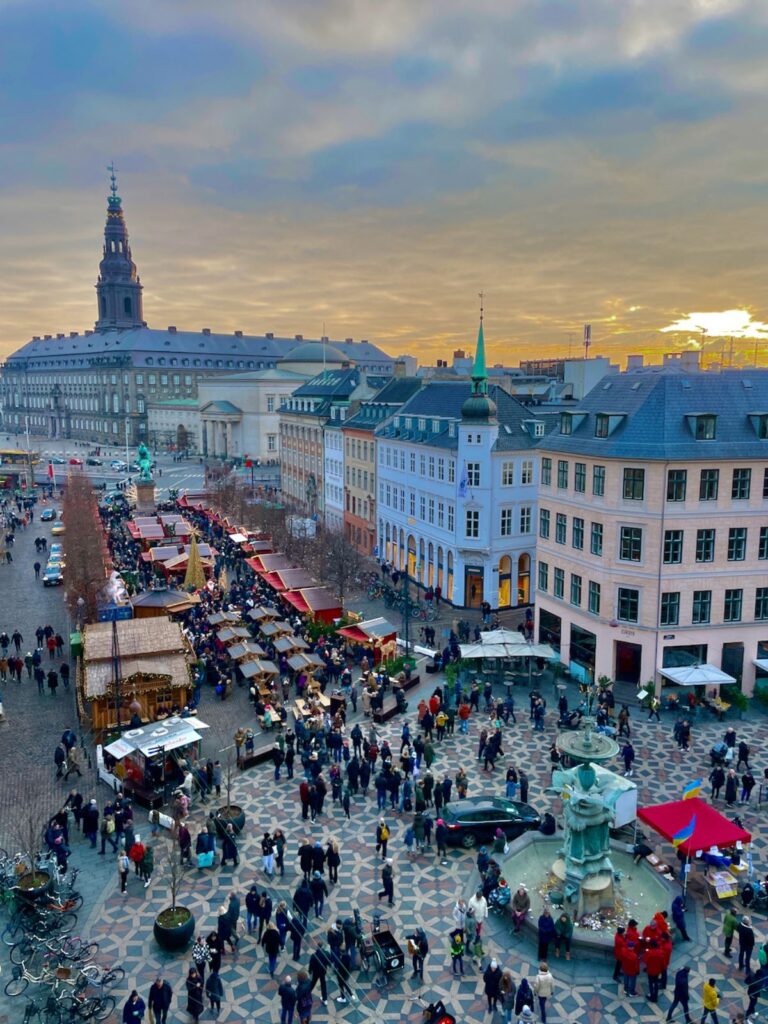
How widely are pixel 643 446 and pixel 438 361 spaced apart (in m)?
50.0

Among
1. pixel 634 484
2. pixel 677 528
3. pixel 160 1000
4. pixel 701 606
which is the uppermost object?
pixel 634 484

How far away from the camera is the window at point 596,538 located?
35.6 metres

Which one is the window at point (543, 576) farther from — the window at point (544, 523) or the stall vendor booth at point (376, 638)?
the stall vendor booth at point (376, 638)

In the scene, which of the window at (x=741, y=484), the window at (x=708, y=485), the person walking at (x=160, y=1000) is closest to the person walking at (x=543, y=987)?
the person walking at (x=160, y=1000)

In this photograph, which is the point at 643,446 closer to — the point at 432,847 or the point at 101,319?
the point at 432,847

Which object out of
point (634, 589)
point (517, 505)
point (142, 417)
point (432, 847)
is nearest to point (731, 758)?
point (634, 589)

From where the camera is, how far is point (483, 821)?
22.4m

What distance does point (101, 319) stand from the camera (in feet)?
653

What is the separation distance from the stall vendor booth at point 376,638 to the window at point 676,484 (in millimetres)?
14399

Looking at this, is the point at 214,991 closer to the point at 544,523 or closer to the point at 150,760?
the point at 150,760

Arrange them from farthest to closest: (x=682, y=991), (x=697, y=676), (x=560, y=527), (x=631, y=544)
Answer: (x=560, y=527), (x=631, y=544), (x=697, y=676), (x=682, y=991)

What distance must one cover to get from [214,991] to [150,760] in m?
10.7

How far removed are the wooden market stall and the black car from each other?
1252 cm

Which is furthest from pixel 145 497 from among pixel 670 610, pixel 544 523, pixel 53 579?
pixel 670 610
